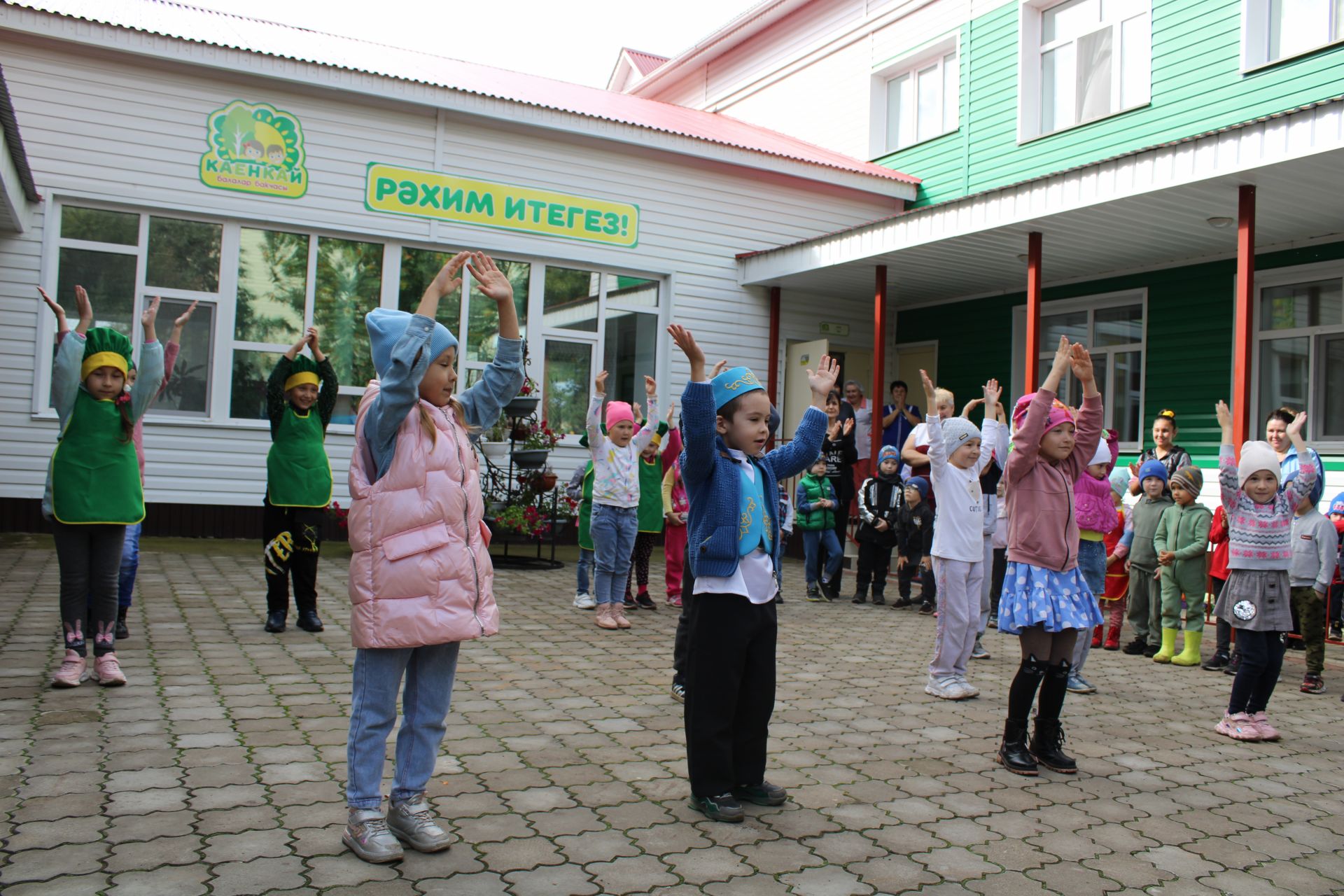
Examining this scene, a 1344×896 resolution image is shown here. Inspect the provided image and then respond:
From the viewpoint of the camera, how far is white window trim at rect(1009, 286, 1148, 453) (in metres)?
13.1

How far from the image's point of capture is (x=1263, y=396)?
11.8 metres

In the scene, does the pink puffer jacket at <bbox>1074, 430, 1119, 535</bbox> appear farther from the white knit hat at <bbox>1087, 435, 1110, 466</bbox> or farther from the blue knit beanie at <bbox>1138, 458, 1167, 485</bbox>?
the blue knit beanie at <bbox>1138, 458, 1167, 485</bbox>

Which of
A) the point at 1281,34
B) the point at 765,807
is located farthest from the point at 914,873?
the point at 1281,34

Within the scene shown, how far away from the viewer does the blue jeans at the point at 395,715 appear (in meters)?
3.36

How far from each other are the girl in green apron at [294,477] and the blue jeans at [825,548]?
510cm

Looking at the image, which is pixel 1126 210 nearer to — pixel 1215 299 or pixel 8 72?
pixel 1215 299

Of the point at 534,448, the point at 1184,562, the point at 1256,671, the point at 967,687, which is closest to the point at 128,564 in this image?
the point at 967,687

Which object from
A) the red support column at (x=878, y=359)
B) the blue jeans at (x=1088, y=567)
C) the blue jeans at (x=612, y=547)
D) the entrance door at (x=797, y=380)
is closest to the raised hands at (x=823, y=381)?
the blue jeans at (x=1088, y=567)

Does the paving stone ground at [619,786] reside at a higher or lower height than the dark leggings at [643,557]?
lower

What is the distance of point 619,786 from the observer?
13.7ft

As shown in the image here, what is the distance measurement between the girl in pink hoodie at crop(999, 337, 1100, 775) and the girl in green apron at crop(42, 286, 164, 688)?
4320mm

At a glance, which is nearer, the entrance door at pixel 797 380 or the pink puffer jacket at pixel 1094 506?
the pink puffer jacket at pixel 1094 506

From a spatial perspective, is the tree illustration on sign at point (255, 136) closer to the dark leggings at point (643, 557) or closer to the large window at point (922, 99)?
the dark leggings at point (643, 557)

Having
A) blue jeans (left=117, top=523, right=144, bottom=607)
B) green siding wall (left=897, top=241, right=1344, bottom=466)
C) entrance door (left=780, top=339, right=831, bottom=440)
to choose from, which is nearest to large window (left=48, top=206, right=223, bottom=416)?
blue jeans (left=117, top=523, right=144, bottom=607)
